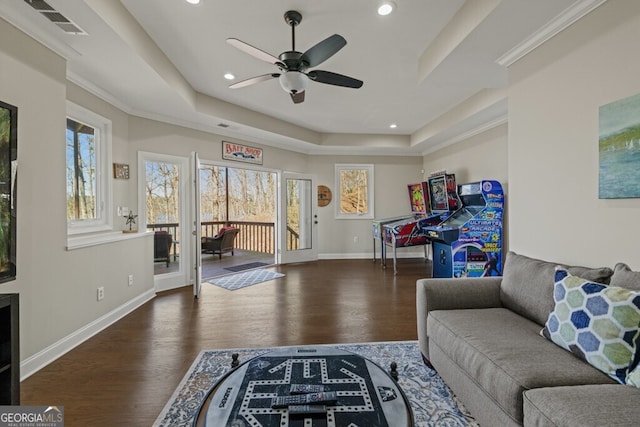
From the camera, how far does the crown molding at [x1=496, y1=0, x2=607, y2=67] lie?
1.98 m

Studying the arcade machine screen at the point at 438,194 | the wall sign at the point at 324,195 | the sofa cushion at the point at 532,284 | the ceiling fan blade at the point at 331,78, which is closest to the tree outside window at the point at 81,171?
the ceiling fan blade at the point at 331,78

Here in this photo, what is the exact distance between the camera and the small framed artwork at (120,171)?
12.4 feet

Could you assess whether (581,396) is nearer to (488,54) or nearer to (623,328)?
(623,328)

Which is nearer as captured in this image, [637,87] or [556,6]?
[637,87]

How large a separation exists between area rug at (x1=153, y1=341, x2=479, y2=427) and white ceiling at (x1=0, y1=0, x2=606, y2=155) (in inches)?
105

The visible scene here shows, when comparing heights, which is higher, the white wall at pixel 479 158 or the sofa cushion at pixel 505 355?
the white wall at pixel 479 158

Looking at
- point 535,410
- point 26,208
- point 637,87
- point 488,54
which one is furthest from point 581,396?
point 26,208

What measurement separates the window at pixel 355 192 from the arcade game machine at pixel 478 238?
2.83 metres

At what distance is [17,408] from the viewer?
5.31ft

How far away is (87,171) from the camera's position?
346cm

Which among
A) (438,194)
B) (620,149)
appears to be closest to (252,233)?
(438,194)

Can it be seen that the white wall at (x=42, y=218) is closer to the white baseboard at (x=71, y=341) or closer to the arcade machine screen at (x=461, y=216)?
the white baseboard at (x=71, y=341)

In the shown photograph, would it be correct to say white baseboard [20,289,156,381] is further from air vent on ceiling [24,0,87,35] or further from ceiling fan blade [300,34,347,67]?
ceiling fan blade [300,34,347,67]

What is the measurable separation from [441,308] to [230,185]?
8208 millimetres
